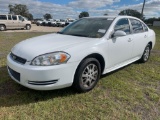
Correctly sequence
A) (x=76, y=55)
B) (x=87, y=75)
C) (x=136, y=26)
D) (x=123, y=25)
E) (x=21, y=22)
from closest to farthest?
(x=76, y=55), (x=87, y=75), (x=123, y=25), (x=136, y=26), (x=21, y=22)

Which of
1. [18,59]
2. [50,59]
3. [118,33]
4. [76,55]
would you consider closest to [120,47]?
[118,33]

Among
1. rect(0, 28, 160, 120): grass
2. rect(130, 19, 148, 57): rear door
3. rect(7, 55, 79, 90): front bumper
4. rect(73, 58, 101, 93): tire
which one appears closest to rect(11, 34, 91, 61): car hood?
rect(7, 55, 79, 90): front bumper

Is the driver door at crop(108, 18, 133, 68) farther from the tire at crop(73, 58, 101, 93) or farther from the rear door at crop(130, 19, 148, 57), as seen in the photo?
the tire at crop(73, 58, 101, 93)

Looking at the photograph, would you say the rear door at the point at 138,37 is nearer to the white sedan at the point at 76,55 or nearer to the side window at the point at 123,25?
the white sedan at the point at 76,55

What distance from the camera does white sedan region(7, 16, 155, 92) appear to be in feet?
8.90

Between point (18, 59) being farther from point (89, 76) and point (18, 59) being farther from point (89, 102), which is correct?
point (89, 102)

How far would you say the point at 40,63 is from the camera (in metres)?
2.70

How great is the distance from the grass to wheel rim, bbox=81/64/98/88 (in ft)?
0.58

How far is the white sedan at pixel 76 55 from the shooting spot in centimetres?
271

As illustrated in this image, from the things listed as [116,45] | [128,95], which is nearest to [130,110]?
[128,95]

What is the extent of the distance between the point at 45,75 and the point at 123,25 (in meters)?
2.41

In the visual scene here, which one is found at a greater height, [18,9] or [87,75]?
[18,9]

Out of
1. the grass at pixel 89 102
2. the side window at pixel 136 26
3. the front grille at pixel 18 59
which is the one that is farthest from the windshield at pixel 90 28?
the front grille at pixel 18 59

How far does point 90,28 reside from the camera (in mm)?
3836
